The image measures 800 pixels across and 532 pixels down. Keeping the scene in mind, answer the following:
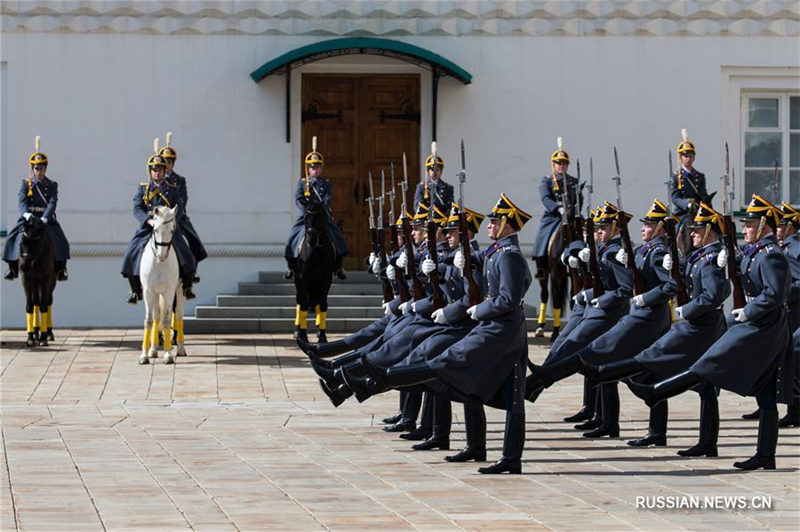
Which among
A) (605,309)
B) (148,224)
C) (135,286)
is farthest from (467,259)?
(135,286)

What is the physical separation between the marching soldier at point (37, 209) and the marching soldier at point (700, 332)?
34.8 ft

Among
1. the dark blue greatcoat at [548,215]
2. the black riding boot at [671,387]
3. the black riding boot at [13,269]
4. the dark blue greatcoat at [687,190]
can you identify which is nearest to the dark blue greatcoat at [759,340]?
the black riding boot at [671,387]

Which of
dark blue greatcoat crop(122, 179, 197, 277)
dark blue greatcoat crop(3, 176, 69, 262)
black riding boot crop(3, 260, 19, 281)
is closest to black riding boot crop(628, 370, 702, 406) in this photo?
dark blue greatcoat crop(122, 179, 197, 277)

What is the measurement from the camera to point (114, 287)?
2342cm

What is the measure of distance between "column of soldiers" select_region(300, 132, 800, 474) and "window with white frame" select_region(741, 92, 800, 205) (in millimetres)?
10119

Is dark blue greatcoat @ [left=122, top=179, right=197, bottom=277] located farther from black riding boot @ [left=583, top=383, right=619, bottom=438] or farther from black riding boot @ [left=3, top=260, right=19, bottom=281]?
black riding boot @ [left=583, top=383, right=619, bottom=438]

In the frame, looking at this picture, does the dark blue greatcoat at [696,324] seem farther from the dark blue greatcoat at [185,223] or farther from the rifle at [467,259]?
the dark blue greatcoat at [185,223]

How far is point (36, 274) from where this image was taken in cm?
2061

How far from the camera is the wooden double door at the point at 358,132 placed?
2373 cm

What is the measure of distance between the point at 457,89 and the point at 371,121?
1336 millimetres

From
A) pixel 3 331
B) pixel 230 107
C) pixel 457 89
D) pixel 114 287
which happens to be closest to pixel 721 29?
pixel 457 89

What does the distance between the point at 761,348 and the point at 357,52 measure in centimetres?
1295

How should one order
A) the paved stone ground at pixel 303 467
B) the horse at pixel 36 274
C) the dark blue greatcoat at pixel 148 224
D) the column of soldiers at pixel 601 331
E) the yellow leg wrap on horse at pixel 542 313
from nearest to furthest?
1. the paved stone ground at pixel 303 467
2. the column of soldiers at pixel 601 331
3. the dark blue greatcoat at pixel 148 224
4. the horse at pixel 36 274
5. the yellow leg wrap on horse at pixel 542 313

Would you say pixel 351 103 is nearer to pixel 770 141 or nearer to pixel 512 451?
pixel 770 141
